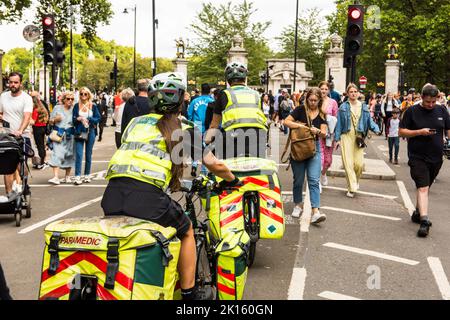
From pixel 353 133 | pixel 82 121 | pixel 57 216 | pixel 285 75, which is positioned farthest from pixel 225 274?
pixel 285 75

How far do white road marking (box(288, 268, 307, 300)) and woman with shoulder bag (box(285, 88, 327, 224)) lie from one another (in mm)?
2006

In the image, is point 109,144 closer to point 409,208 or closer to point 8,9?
point 409,208

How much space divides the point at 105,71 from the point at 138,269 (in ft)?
349

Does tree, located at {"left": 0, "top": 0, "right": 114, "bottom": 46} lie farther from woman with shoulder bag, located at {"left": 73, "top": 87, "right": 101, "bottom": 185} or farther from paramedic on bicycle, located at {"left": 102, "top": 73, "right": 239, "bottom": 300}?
paramedic on bicycle, located at {"left": 102, "top": 73, "right": 239, "bottom": 300}

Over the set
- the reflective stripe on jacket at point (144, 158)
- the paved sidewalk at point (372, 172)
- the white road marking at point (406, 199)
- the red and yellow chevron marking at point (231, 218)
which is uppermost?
the reflective stripe on jacket at point (144, 158)

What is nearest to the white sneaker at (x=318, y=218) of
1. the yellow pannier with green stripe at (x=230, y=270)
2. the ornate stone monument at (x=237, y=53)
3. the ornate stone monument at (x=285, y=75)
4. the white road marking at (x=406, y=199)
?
the white road marking at (x=406, y=199)

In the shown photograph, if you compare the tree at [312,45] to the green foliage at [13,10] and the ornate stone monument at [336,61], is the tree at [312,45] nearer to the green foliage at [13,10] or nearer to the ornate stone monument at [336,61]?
the ornate stone monument at [336,61]

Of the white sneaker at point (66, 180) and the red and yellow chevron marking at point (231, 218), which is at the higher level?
the red and yellow chevron marking at point (231, 218)

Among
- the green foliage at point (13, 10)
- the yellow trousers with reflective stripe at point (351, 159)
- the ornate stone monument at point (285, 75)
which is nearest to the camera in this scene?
the yellow trousers with reflective stripe at point (351, 159)

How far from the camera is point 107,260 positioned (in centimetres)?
327

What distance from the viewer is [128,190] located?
356 centimetres

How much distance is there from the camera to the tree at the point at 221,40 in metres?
63.3

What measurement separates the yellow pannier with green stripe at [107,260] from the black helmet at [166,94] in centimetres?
79
